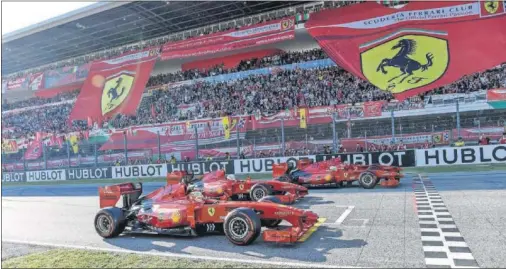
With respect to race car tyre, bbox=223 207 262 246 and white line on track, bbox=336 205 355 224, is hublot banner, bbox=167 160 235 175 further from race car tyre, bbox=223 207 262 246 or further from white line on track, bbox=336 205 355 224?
race car tyre, bbox=223 207 262 246

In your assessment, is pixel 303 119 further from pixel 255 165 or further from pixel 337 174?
pixel 337 174

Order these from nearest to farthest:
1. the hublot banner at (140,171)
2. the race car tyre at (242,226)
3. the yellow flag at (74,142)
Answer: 1. the race car tyre at (242,226)
2. the hublot banner at (140,171)
3. the yellow flag at (74,142)

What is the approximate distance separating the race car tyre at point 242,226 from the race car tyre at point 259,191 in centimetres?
416

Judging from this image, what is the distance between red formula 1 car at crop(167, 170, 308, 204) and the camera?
11.9 m

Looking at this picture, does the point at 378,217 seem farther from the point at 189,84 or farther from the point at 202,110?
the point at 189,84

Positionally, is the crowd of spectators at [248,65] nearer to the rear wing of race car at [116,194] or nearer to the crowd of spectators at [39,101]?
the crowd of spectators at [39,101]

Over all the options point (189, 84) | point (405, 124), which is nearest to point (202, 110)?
point (189, 84)

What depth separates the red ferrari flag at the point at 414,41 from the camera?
2453 centimetres

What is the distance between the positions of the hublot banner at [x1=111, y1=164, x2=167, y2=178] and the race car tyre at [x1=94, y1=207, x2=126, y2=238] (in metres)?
15.6

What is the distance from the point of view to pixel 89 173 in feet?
90.0

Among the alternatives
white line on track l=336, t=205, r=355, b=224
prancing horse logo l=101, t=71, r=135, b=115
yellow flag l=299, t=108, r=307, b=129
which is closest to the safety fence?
yellow flag l=299, t=108, r=307, b=129

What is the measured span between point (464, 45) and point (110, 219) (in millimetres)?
23139

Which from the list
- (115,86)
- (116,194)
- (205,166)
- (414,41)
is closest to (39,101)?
(115,86)

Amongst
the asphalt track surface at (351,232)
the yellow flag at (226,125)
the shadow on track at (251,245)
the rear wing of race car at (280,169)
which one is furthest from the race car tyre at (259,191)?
the yellow flag at (226,125)
